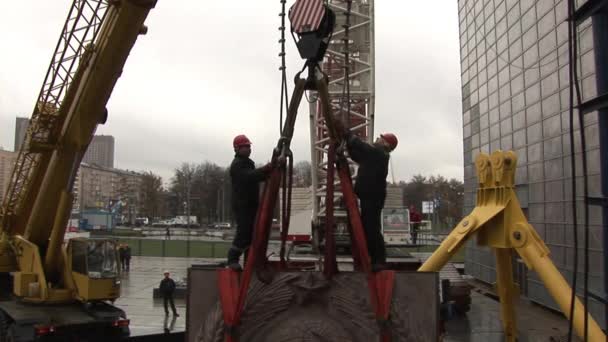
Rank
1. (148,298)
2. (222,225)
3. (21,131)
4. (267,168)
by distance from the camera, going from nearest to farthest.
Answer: (267,168)
(148,298)
(21,131)
(222,225)

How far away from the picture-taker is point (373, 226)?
449 centimetres

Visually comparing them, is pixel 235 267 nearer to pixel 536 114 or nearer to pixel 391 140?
pixel 391 140

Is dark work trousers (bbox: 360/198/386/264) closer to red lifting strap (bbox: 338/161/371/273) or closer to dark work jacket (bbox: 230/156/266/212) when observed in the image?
red lifting strap (bbox: 338/161/371/273)

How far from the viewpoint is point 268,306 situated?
4.04 m

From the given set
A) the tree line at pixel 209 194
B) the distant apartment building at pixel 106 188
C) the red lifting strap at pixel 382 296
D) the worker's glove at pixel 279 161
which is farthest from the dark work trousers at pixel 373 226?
the distant apartment building at pixel 106 188

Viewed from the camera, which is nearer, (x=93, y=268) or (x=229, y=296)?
(x=229, y=296)

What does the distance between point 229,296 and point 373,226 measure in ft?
4.33

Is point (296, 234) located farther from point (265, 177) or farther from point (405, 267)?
point (265, 177)

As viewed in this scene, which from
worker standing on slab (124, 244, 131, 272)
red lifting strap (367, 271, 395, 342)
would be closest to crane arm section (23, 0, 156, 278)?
red lifting strap (367, 271, 395, 342)

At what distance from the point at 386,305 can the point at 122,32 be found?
7.54 metres

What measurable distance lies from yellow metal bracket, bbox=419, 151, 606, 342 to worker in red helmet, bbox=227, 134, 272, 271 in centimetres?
468

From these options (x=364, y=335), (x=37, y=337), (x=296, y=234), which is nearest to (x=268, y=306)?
(x=364, y=335)

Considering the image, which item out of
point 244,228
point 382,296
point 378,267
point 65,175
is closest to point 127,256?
point 65,175

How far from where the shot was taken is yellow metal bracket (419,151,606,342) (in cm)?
829
